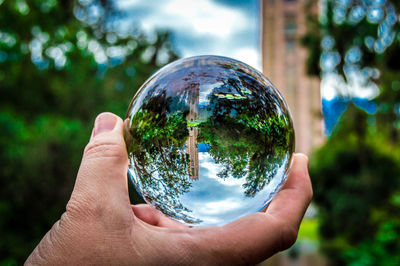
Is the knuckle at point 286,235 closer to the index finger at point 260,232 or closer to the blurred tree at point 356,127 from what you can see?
the index finger at point 260,232

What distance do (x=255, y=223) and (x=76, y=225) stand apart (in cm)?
103

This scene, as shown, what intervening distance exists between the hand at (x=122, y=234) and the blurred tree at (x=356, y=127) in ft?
33.0

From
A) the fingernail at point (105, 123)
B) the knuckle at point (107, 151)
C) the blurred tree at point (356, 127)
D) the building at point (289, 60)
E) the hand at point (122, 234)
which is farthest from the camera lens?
the building at point (289, 60)

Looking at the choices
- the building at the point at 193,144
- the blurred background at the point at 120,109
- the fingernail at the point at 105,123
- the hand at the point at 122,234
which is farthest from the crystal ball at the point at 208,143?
the blurred background at the point at 120,109

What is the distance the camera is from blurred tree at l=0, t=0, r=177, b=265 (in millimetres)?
7000

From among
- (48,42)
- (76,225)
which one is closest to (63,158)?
(76,225)

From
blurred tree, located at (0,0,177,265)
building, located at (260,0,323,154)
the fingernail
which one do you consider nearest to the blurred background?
blurred tree, located at (0,0,177,265)

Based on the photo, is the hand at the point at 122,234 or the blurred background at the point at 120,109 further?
the blurred background at the point at 120,109

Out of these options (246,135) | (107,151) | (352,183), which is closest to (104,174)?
(107,151)

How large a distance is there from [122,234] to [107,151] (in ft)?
1.69

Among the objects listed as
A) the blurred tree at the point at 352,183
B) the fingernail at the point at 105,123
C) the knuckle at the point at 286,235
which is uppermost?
the fingernail at the point at 105,123

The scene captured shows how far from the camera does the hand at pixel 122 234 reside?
1.71 metres

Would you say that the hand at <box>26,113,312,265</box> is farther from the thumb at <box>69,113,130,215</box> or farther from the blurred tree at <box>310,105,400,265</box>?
the blurred tree at <box>310,105,400,265</box>

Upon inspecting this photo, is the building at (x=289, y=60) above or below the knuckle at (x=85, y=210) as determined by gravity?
above
